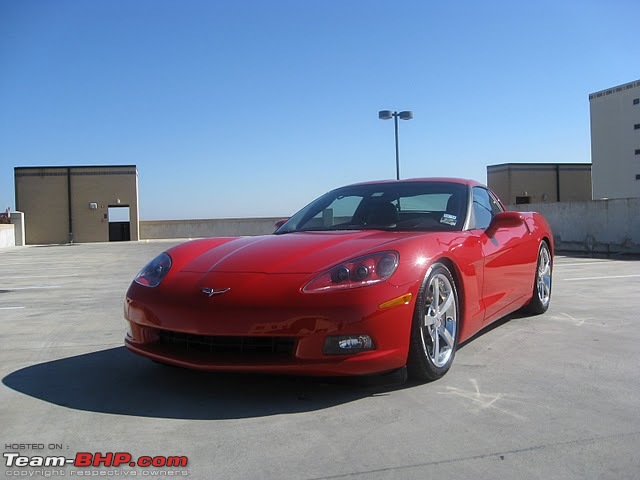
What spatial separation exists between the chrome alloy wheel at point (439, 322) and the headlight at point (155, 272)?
163 centimetres

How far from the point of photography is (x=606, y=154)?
1631 inches

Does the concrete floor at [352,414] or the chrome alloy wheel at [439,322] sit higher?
the chrome alloy wheel at [439,322]

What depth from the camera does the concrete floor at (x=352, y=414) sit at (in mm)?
2344

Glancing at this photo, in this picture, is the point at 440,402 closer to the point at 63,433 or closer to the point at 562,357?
the point at 562,357

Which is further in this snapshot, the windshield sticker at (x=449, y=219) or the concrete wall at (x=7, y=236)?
the concrete wall at (x=7, y=236)

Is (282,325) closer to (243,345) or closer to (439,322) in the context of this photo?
(243,345)

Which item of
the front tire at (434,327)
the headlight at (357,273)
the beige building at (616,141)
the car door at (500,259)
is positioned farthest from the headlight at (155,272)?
the beige building at (616,141)

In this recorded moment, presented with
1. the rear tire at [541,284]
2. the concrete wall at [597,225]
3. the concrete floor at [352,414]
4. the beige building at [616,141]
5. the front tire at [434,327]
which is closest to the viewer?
the concrete floor at [352,414]

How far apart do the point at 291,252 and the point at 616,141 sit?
43.4 meters

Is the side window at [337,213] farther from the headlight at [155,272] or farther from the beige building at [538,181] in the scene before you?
the beige building at [538,181]

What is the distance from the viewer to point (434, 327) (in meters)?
3.45

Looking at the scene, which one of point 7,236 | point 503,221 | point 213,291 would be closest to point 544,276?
point 503,221

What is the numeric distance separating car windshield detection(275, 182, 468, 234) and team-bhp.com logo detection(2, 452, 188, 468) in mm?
2274

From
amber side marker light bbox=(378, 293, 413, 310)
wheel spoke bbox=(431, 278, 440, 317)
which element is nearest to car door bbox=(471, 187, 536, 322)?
wheel spoke bbox=(431, 278, 440, 317)
